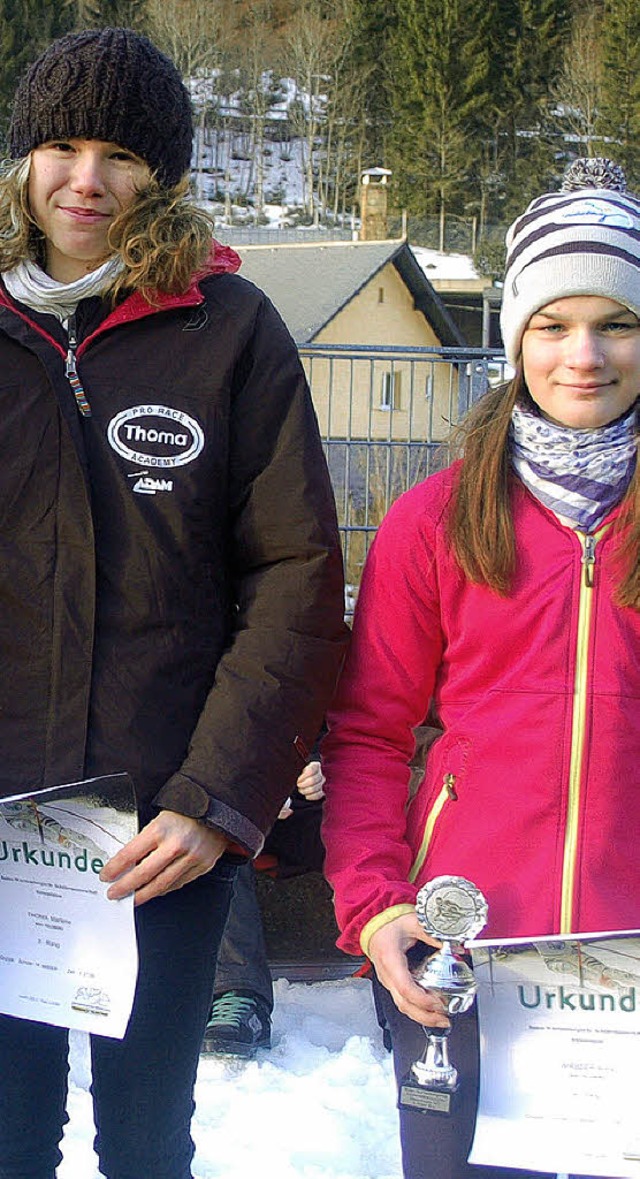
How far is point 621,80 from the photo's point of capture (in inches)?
2019

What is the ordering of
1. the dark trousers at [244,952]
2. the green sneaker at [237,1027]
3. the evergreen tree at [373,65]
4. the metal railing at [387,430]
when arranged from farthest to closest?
the evergreen tree at [373,65], the metal railing at [387,430], the dark trousers at [244,952], the green sneaker at [237,1027]

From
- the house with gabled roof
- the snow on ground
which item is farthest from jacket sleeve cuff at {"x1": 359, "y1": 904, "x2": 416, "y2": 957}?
the house with gabled roof

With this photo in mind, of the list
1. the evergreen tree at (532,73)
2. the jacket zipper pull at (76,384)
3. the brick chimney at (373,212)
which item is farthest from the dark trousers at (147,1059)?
the evergreen tree at (532,73)

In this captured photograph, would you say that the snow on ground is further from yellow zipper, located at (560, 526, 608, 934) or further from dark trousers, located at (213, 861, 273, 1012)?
yellow zipper, located at (560, 526, 608, 934)

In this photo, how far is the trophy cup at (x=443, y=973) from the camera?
126cm

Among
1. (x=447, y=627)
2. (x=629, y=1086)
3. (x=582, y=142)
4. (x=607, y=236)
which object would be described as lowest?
(x=629, y=1086)

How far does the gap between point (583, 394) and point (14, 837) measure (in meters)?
0.85

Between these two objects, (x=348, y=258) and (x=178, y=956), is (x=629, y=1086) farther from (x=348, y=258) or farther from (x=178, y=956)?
(x=348, y=258)

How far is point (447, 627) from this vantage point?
149cm

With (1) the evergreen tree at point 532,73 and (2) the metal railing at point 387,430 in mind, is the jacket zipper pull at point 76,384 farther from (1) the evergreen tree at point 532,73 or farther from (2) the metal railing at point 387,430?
(1) the evergreen tree at point 532,73

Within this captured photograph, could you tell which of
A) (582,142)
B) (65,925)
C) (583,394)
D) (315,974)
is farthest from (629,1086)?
(582,142)

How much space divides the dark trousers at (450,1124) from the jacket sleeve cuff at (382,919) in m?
0.11

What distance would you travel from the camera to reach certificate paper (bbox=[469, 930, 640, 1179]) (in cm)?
128

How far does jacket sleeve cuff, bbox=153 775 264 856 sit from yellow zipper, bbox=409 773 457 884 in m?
0.20
